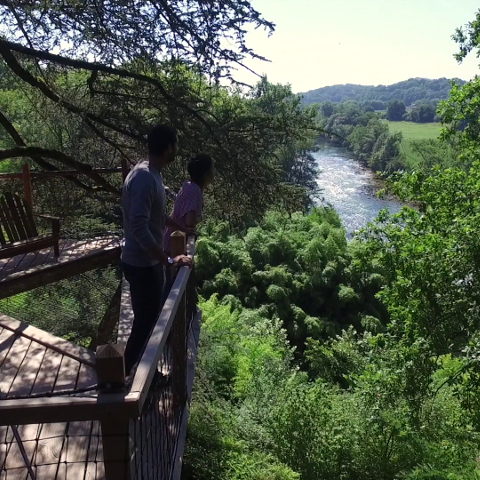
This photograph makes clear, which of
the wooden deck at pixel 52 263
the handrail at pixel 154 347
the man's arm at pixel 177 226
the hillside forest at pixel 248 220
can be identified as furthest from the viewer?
the hillside forest at pixel 248 220

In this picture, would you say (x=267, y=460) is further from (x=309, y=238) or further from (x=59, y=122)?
(x=309, y=238)

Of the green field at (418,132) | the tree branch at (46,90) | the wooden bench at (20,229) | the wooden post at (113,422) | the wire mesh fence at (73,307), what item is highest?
the tree branch at (46,90)

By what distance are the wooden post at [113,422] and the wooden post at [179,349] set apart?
1462 mm

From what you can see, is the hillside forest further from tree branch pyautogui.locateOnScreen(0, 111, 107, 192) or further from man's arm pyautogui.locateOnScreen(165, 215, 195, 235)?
man's arm pyautogui.locateOnScreen(165, 215, 195, 235)

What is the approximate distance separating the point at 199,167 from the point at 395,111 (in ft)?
609

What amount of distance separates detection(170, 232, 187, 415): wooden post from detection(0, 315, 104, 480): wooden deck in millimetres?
636

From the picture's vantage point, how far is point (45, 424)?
3.43m

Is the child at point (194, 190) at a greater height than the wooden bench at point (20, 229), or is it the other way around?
the child at point (194, 190)

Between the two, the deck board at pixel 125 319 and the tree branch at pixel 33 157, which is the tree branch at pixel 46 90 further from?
the deck board at pixel 125 319

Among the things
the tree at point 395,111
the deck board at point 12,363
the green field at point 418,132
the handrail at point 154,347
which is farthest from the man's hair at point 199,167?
the tree at point 395,111

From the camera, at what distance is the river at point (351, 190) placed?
145 feet

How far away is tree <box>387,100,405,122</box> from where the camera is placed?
174750mm

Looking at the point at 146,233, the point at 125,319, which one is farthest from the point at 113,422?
the point at 125,319

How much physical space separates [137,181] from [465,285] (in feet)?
25.4
